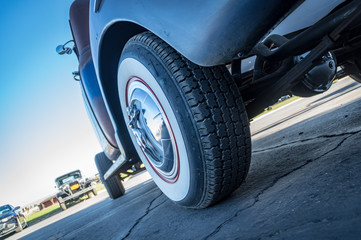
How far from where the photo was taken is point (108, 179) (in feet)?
14.5

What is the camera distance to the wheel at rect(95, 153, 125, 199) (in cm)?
416

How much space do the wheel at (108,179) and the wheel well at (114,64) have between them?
8.36ft

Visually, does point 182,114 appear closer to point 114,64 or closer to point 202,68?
point 202,68

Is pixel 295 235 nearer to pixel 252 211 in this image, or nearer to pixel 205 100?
pixel 252 211

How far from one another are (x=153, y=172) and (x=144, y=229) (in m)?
0.36

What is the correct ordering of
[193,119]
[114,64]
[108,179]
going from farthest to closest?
[108,179]
[114,64]
[193,119]

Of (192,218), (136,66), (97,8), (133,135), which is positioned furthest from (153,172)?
(97,8)

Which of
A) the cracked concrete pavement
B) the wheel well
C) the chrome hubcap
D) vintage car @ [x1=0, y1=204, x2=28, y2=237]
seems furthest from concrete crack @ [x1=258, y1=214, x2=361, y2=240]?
vintage car @ [x1=0, y1=204, x2=28, y2=237]

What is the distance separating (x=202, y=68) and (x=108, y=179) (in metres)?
3.90

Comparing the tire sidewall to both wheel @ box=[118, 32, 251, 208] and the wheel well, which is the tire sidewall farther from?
the wheel well

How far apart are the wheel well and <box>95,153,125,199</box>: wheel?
2549 mm

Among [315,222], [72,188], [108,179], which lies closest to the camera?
[315,222]

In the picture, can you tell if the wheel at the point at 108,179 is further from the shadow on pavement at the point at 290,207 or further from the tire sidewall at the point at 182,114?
the tire sidewall at the point at 182,114

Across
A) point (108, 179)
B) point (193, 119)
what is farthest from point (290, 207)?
point (108, 179)
